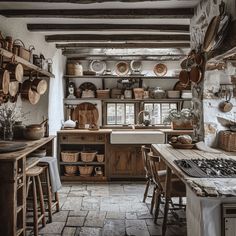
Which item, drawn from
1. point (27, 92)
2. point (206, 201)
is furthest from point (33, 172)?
point (206, 201)

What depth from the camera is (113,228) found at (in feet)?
10.5

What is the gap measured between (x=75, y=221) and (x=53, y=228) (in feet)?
0.96

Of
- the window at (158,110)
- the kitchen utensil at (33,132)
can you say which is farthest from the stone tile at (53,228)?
the window at (158,110)

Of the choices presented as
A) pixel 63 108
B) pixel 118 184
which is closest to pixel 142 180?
pixel 118 184

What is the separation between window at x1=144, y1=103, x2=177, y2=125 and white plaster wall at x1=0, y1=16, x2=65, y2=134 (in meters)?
1.81

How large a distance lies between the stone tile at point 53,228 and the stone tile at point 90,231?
24cm

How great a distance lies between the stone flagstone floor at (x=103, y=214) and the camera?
3.12 m

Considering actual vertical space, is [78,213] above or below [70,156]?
below

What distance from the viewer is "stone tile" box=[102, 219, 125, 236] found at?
3064mm

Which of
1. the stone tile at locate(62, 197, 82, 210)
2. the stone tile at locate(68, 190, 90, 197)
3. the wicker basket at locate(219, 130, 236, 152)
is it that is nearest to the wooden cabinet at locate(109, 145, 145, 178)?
the stone tile at locate(68, 190, 90, 197)

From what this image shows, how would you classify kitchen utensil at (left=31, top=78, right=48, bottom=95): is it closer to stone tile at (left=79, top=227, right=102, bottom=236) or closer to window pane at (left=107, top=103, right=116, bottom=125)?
stone tile at (left=79, top=227, right=102, bottom=236)

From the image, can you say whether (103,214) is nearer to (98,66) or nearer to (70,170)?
(70,170)

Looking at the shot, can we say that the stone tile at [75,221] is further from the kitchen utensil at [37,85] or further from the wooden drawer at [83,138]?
the wooden drawer at [83,138]

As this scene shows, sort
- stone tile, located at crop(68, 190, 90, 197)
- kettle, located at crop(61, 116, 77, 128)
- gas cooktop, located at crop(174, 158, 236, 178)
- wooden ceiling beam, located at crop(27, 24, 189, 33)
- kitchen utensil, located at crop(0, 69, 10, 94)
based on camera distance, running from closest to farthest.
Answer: gas cooktop, located at crop(174, 158, 236, 178), kitchen utensil, located at crop(0, 69, 10, 94), wooden ceiling beam, located at crop(27, 24, 189, 33), stone tile, located at crop(68, 190, 90, 197), kettle, located at crop(61, 116, 77, 128)
